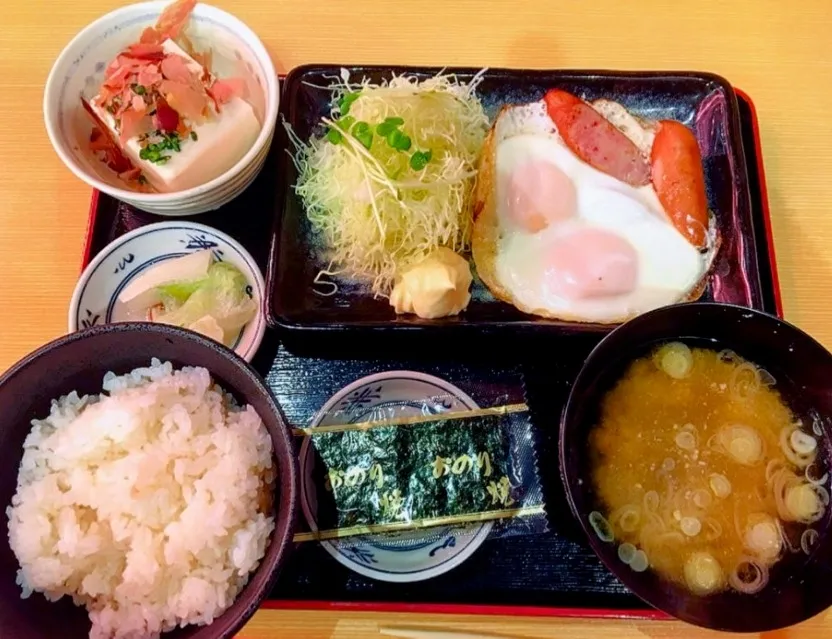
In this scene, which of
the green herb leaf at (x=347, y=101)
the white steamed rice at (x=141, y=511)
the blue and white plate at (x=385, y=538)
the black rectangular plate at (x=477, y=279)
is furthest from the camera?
the green herb leaf at (x=347, y=101)

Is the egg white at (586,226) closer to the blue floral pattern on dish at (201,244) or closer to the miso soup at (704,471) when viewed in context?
the miso soup at (704,471)

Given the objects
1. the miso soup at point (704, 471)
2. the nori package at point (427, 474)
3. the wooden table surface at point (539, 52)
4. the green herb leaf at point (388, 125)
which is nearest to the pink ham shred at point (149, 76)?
the wooden table surface at point (539, 52)

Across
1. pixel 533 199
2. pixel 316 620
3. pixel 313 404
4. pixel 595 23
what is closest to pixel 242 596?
pixel 316 620

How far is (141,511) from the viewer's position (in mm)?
1286

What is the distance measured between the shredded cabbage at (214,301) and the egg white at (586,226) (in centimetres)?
68

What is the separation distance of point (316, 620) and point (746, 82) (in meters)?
1.99

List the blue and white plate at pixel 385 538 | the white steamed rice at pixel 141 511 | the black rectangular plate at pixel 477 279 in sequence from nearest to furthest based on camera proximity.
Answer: the white steamed rice at pixel 141 511, the blue and white plate at pixel 385 538, the black rectangular plate at pixel 477 279

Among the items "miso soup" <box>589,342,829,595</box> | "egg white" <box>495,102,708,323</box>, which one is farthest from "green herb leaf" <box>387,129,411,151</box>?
"miso soup" <box>589,342,829,595</box>

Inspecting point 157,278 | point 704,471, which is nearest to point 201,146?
point 157,278

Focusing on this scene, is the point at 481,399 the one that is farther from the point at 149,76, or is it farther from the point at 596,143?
the point at 149,76

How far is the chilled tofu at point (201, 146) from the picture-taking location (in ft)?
5.69

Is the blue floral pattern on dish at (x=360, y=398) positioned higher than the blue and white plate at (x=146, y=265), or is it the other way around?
the blue and white plate at (x=146, y=265)

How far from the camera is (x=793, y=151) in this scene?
83.5 inches

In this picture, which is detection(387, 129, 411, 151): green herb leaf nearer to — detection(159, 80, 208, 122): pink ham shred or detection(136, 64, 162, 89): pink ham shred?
detection(159, 80, 208, 122): pink ham shred
